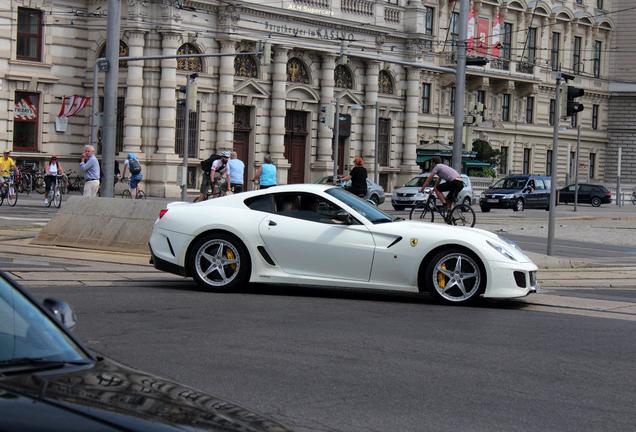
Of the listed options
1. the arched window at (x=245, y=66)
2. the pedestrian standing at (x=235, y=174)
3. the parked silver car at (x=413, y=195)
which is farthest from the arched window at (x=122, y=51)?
the pedestrian standing at (x=235, y=174)

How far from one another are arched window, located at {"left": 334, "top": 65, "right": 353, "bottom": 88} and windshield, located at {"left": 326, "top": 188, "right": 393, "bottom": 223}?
46.9 m

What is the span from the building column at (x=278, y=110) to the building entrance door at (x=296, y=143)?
159cm

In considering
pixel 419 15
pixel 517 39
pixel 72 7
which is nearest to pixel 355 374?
pixel 72 7

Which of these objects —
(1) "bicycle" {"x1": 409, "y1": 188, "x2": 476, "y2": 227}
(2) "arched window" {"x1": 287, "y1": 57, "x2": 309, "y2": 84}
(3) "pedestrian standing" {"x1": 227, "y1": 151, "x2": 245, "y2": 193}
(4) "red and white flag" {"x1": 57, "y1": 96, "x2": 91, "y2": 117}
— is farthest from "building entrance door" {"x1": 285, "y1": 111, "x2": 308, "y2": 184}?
(1) "bicycle" {"x1": 409, "y1": 188, "x2": 476, "y2": 227}

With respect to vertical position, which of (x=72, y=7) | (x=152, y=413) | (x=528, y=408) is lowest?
(x=528, y=408)

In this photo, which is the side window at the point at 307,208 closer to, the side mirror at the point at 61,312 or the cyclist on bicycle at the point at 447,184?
the side mirror at the point at 61,312

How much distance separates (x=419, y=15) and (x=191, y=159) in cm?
1718

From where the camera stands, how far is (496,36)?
243 feet

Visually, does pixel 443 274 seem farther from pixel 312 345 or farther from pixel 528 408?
pixel 528 408

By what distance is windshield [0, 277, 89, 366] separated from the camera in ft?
14.5

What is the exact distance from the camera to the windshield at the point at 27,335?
14.5ft

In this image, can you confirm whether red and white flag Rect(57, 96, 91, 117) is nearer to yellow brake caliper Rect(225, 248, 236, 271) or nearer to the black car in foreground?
yellow brake caliper Rect(225, 248, 236, 271)

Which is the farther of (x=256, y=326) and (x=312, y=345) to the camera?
(x=256, y=326)

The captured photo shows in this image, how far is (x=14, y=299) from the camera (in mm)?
4785
